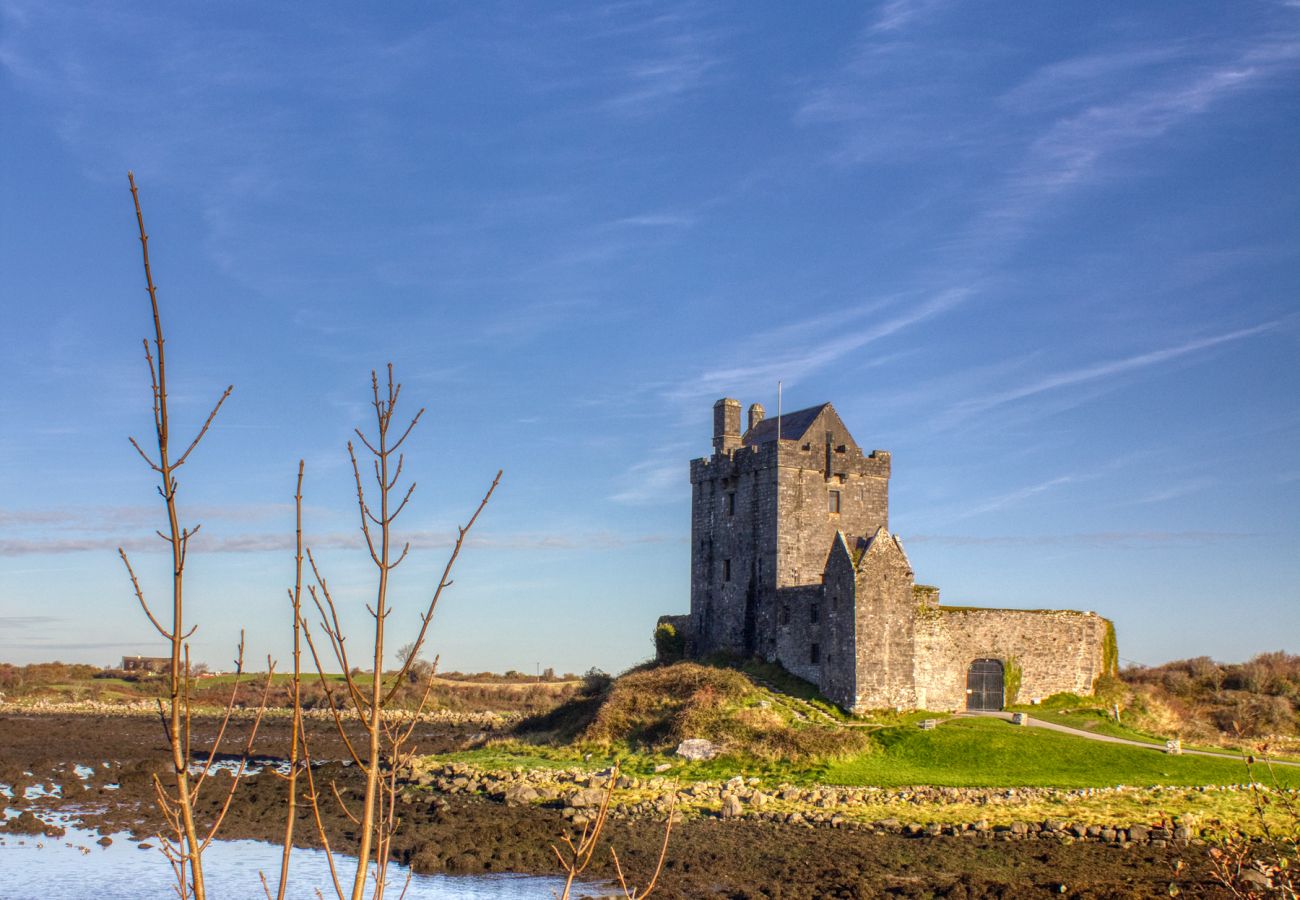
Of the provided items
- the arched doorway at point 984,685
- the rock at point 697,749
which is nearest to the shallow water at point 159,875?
the rock at point 697,749

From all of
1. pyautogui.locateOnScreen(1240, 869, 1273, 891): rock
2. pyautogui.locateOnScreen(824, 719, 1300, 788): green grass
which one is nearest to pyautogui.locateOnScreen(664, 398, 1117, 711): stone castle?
pyautogui.locateOnScreen(824, 719, 1300, 788): green grass

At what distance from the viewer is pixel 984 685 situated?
41.0 meters

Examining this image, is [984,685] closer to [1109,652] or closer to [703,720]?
[1109,652]

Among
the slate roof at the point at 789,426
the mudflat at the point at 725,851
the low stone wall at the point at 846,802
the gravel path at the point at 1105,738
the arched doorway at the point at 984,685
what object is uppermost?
the slate roof at the point at 789,426

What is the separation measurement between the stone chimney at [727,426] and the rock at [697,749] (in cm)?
1560

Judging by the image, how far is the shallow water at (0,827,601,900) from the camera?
2202 centimetres

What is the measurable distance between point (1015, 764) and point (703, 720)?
374 inches

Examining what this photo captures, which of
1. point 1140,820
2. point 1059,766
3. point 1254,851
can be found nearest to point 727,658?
point 1059,766

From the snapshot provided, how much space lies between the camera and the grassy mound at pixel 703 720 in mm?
33719

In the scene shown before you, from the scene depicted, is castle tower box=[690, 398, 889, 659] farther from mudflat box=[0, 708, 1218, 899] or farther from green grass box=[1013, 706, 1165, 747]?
mudflat box=[0, 708, 1218, 899]

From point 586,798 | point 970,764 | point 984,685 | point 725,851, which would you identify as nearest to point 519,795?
point 586,798

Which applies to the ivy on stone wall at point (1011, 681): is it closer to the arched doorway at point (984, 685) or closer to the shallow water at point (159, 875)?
the arched doorway at point (984, 685)

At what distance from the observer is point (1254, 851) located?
22.7 m

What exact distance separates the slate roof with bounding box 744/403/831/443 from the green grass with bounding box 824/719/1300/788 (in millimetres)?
13609
